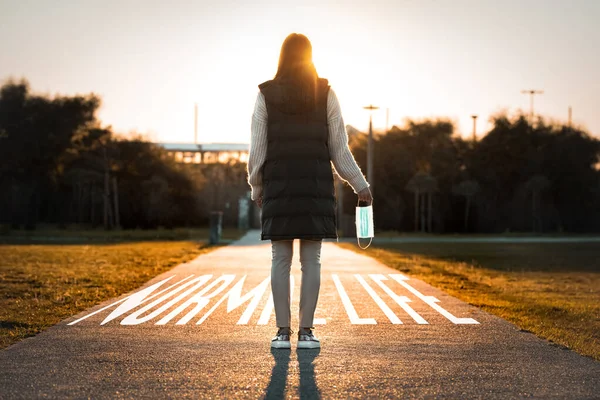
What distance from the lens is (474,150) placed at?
48.3 meters

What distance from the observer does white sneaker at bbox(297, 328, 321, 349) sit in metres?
5.52

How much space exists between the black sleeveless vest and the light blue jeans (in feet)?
0.53

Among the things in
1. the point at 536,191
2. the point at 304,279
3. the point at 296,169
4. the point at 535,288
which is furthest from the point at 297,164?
the point at 536,191

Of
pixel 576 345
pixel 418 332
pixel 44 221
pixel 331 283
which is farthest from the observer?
pixel 44 221

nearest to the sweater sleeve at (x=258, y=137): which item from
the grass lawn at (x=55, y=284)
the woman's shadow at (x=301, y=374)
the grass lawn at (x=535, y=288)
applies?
the woman's shadow at (x=301, y=374)

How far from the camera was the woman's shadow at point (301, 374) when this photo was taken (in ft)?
13.7

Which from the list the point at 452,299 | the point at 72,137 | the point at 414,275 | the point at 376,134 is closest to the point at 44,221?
the point at 72,137

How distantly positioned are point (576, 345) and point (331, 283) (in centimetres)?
542

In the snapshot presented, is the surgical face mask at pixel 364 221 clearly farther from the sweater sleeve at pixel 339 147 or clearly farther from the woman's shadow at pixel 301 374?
the woman's shadow at pixel 301 374

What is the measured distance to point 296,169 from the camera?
5.54 metres

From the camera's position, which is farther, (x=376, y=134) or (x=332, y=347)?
(x=376, y=134)

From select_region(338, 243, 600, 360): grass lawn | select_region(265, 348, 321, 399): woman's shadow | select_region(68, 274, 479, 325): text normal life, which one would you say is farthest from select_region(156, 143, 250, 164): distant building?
select_region(265, 348, 321, 399): woman's shadow

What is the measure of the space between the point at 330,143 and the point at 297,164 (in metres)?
0.32

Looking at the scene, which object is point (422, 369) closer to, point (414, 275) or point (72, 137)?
point (414, 275)
